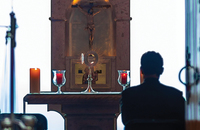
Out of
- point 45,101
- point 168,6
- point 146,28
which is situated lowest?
point 45,101

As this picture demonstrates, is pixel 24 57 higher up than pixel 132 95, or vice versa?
pixel 24 57

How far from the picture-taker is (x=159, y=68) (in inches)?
86.0

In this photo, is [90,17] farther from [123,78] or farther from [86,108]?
[86,108]

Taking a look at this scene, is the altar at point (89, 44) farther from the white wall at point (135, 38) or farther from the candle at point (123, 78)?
the candle at point (123, 78)

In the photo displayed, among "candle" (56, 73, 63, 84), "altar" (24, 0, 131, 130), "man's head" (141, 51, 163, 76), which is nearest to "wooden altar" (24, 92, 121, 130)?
"altar" (24, 0, 131, 130)

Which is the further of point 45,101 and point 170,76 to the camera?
point 170,76

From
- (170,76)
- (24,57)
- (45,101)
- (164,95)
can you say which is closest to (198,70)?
(164,95)

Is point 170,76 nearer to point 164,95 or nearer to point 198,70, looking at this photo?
point 164,95

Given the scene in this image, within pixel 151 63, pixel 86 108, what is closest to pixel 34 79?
pixel 86 108

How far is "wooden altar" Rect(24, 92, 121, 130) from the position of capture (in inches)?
124

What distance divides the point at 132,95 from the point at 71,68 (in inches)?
66.4

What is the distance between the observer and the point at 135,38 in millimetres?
3701

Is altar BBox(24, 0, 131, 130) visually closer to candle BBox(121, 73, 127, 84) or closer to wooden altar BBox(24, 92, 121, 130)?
wooden altar BBox(24, 92, 121, 130)

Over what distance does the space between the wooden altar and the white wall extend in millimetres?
330
